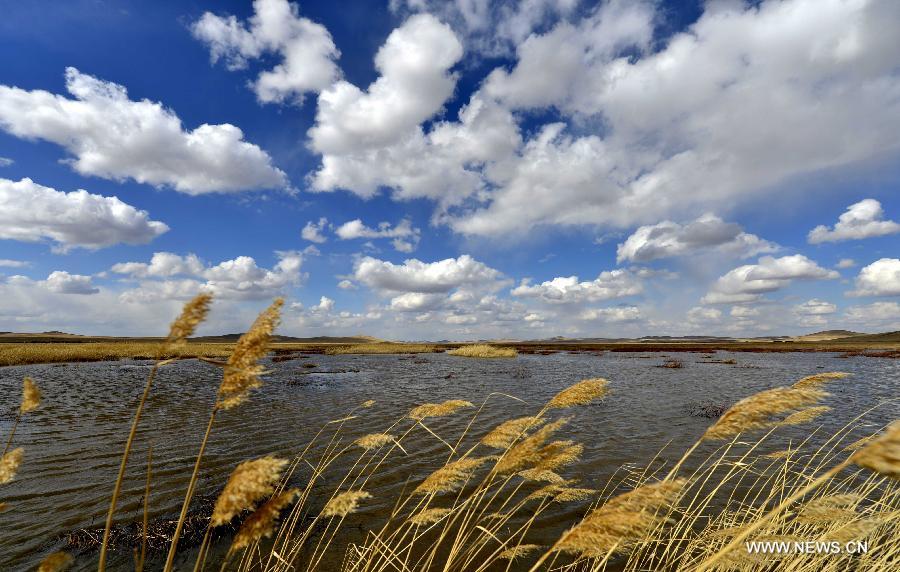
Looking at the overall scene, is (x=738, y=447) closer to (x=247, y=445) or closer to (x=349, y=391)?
(x=247, y=445)

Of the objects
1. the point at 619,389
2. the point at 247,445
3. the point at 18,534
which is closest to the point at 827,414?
the point at 619,389

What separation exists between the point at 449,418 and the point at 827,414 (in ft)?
54.1

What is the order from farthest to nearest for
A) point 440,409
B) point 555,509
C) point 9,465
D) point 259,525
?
point 555,509 → point 440,409 → point 9,465 → point 259,525

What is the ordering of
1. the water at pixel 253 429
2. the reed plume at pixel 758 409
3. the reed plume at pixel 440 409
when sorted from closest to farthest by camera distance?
1. the reed plume at pixel 758 409
2. the reed plume at pixel 440 409
3. the water at pixel 253 429

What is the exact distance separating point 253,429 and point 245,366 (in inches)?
576

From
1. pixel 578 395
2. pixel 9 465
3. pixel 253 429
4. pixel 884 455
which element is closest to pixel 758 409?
pixel 884 455

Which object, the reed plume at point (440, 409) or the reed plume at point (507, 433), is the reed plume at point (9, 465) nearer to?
the reed plume at point (440, 409)

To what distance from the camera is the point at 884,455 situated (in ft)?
8.34

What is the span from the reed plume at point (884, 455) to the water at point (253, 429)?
21.0 ft

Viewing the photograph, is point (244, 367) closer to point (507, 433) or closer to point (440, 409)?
point (440, 409)

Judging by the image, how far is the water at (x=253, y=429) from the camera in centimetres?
886

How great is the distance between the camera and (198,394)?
2383cm

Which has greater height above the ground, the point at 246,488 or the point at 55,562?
the point at 246,488

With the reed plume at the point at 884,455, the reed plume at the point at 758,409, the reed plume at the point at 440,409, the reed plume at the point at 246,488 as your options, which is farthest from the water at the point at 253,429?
the reed plume at the point at 884,455
